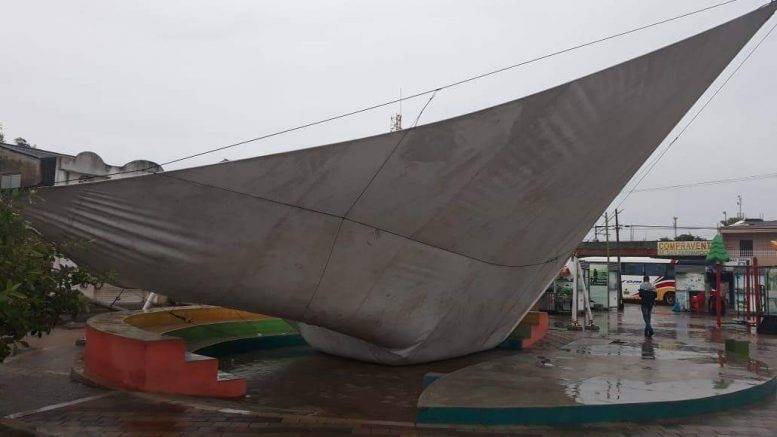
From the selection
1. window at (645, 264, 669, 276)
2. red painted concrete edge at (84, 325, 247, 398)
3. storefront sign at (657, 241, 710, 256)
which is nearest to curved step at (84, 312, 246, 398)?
red painted concrete edge at (84, 325, 247, 398)

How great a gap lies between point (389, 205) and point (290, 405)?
2.68 m

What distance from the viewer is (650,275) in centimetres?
2997

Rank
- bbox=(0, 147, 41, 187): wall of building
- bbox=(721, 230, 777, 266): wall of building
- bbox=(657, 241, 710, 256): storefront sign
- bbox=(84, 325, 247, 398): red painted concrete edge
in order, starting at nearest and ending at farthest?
bbox=(84, 325, 247, 398): red painted concrete edge → bbox=(0, 147, 41, 187): wall of building → bbox=(721, 230, 777, 266): wall of building → bbox=(657, 241, 710, 256): storefront sign

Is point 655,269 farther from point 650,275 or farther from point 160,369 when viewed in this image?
point 160,369

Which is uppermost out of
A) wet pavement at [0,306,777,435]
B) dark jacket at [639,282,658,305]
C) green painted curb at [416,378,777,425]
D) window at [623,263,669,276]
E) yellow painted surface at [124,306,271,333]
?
window at [623,263,669,276]

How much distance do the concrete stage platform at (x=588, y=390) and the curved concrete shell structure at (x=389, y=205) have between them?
4.67 ft

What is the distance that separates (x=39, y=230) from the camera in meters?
5.56

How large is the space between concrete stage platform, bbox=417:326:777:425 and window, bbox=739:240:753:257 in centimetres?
2964

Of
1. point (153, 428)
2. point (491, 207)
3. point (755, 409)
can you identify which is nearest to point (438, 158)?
point (491, 207)

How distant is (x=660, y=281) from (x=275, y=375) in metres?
27.0

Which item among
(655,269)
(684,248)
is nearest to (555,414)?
(655,269)

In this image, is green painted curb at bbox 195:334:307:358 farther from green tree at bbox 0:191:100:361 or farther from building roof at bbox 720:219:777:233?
building roof at bbox 720:219:777:233

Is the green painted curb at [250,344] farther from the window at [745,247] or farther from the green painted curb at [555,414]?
the window at [745,247]

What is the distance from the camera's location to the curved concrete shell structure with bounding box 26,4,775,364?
17.7ft
